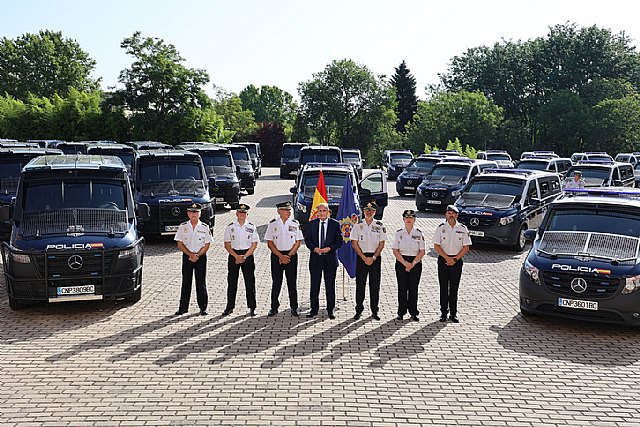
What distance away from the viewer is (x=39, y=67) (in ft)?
237

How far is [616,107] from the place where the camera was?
68750 millimetres

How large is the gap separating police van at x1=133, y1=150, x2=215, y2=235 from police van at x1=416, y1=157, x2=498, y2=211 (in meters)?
9.21

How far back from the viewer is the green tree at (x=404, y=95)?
94.9m

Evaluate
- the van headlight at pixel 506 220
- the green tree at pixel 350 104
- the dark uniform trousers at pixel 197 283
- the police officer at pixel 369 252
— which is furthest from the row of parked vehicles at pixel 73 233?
the green tree at pixel 350 104

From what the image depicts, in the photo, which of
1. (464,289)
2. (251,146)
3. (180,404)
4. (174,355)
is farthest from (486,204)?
(251,146)

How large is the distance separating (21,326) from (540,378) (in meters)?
7.25

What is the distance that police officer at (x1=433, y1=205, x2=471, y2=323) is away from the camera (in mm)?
10516

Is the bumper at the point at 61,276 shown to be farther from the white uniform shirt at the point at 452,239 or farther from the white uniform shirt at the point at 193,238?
the white uniform shirt at the point at 452,239

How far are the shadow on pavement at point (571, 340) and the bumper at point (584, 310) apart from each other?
0.88 ft

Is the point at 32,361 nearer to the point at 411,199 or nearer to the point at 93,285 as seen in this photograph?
the point at 93,285

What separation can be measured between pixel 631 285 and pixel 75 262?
8152 millimetres

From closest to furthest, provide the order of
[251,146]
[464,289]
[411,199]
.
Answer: [464,289] < [411,199] < [251,146]

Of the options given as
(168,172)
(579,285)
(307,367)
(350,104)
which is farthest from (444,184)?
(350,104)

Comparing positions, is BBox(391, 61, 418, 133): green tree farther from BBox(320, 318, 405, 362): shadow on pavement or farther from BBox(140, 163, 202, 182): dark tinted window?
BBox(320, 318, 405, 362): shadow on pavement
